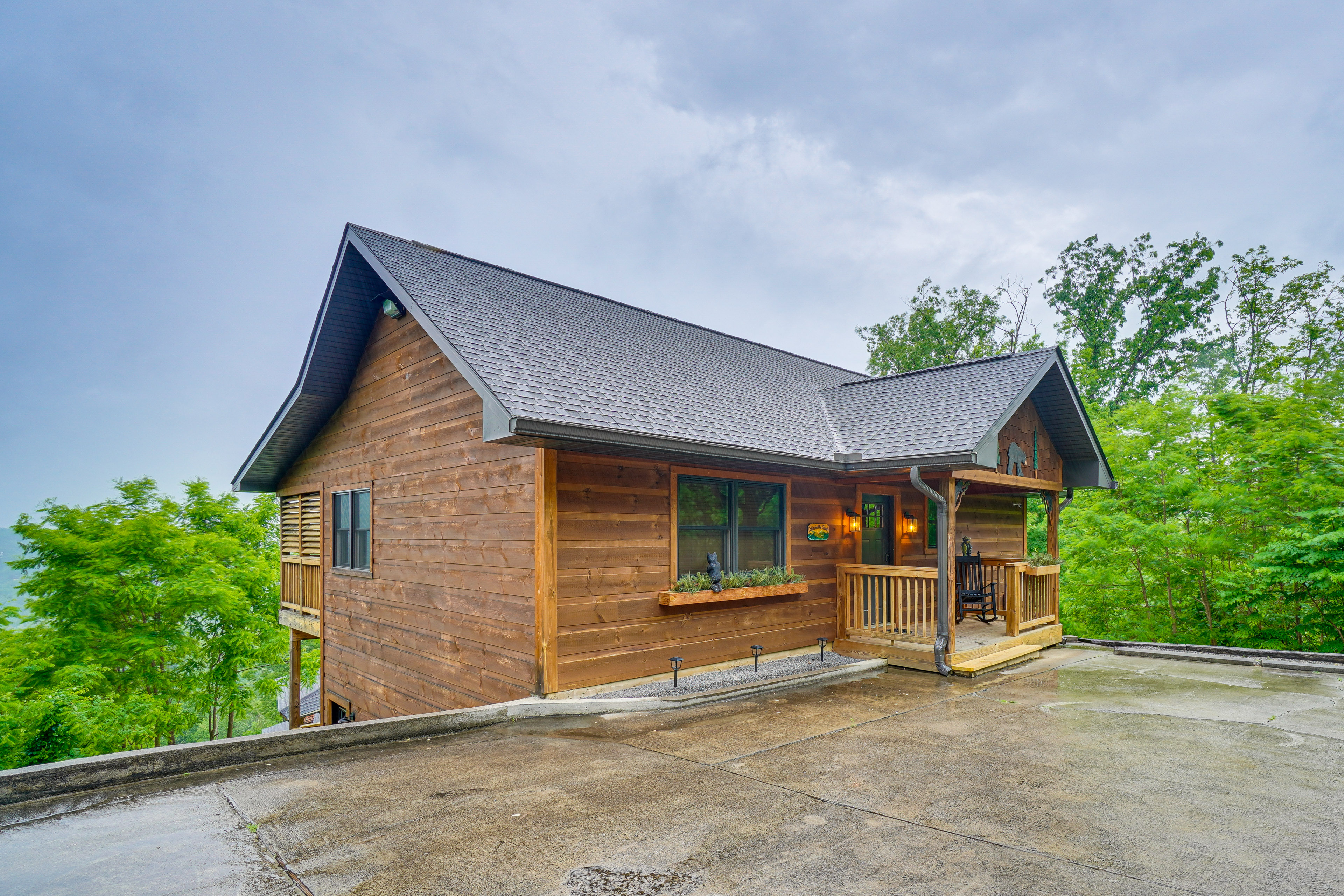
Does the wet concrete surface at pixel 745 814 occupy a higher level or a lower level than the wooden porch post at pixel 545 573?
lower

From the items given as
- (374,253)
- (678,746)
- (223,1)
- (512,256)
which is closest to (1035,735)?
(678,746)

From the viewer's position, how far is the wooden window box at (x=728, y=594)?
283 inches

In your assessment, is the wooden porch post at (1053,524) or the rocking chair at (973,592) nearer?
Result: the rocking chair at (973,592)

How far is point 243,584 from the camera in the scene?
1667 cm

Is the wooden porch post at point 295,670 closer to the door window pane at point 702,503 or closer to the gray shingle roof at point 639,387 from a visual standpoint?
the gray shingle roof at point 639,387

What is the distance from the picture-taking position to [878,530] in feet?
→ 35.1

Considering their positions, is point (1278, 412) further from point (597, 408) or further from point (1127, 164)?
point (1127, 164)

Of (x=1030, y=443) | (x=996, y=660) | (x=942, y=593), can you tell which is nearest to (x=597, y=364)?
(x=942, y=593)

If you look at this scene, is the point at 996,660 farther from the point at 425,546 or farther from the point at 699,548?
the point at 425,546

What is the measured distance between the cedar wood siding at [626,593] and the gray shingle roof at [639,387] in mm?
584

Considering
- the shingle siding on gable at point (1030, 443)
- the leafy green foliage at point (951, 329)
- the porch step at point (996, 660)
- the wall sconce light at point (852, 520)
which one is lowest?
the porch step at point (996, 660)

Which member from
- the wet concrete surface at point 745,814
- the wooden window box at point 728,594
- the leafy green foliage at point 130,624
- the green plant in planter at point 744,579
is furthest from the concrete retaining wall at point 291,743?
the leafy green foliage at point 130,624

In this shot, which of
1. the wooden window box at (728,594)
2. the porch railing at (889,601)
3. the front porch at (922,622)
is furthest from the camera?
the porch railing at (889,601)

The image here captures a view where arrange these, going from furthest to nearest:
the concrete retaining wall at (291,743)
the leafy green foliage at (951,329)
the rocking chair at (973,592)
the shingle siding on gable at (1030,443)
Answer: the leafy green foliage at (951,329), the rocking chair at (973,592), the shingle siding on gable at (1030,443), the concrete retaining wall at (291,743)
